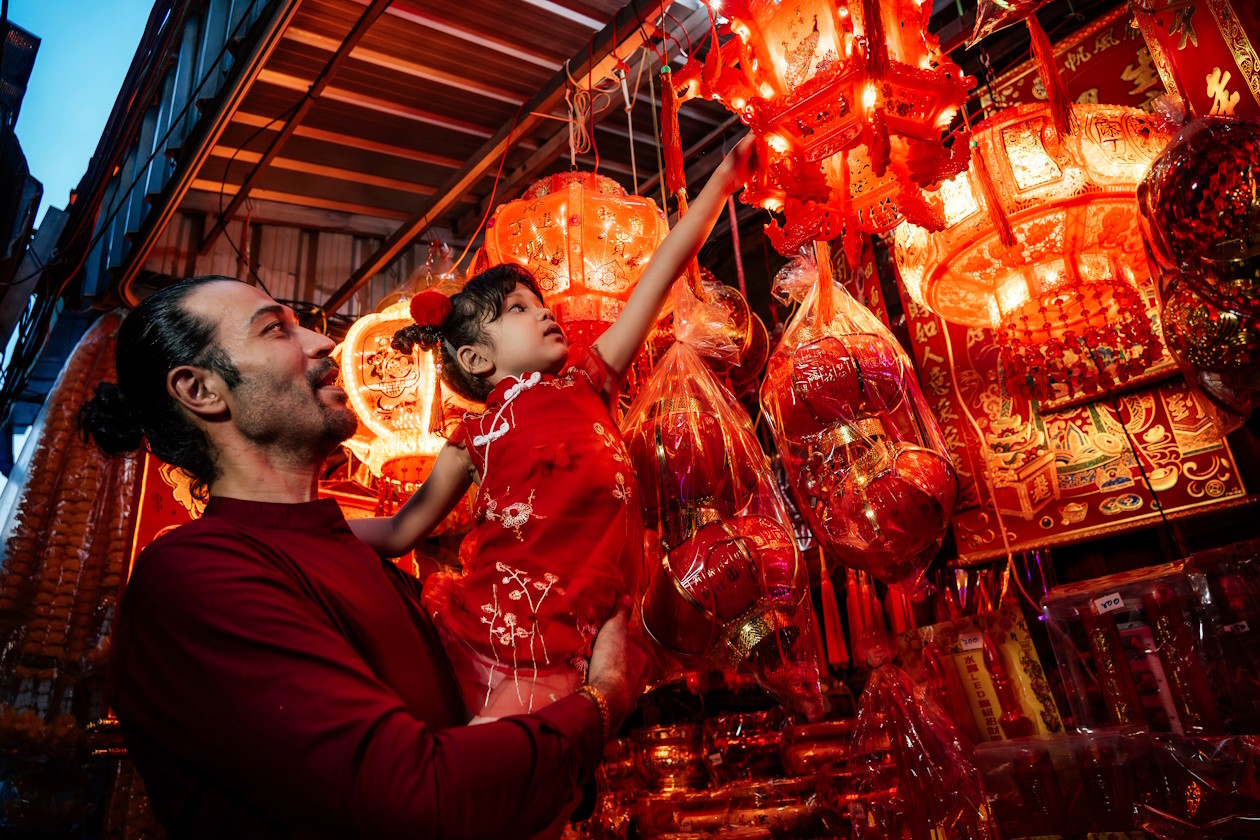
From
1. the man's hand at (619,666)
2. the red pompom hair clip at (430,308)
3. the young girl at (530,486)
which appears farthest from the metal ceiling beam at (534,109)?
the man's hand at (619,666)

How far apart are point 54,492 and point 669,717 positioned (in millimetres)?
3323

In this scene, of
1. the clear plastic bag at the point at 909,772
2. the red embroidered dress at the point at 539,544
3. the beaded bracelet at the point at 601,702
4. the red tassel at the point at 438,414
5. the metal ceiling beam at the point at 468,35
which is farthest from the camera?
the metal ceiling beam at the point at 468,35

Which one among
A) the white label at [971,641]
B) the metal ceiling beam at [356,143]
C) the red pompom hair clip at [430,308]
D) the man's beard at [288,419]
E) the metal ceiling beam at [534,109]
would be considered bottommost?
the white label at [971,641]

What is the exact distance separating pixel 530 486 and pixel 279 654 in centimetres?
51

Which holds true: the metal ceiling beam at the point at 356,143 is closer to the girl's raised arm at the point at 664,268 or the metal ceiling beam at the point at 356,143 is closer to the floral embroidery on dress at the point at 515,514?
the girl's raised arm at the point at 664,268

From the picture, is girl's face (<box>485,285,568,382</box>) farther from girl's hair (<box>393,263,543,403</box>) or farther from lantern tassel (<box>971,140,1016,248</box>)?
lantern tassel (<box>971,140,1016,248</box>)

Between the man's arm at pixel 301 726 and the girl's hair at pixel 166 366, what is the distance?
353 mm

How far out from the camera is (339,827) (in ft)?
2.89

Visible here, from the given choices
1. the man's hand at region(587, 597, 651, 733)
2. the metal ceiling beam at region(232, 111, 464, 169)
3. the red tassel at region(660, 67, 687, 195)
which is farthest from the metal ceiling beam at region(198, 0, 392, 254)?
the man's hand at region(587, 597, 651, 733)

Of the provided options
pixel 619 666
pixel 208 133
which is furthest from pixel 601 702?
pixel 208 133

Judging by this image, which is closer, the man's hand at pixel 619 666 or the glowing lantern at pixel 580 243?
the man's hand at pixel 619 666

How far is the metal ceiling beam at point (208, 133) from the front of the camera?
2.77 meters

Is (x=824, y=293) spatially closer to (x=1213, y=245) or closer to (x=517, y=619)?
(x=1213, y=245)

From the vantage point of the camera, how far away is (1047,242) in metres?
2.42
